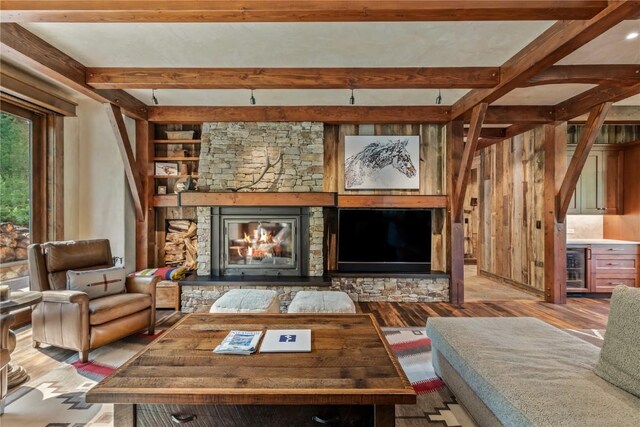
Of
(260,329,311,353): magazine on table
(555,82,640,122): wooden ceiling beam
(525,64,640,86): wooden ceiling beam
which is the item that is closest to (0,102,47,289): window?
(260,329,311,353): magazine on table

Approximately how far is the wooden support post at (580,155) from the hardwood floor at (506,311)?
4.05 feet

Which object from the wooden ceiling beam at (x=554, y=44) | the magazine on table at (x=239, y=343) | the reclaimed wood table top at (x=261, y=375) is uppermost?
the wooden ceiling beam at (x=554, y=44)

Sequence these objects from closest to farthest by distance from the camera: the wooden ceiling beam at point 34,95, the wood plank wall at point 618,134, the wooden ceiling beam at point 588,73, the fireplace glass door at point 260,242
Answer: the wooden ceiling beam at point 588,73, the wooden ceiling beam at point 34,95, the fireplace glass door at point 260,242, the wood plank wall at point 618,134

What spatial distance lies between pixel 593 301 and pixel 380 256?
3113 mm

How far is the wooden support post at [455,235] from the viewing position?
4.57 m

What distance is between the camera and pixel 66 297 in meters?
2.79

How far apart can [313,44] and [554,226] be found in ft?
13.7

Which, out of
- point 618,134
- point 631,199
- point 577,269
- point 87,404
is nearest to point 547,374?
point 87,404

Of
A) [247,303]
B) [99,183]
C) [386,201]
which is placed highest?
[99,183]

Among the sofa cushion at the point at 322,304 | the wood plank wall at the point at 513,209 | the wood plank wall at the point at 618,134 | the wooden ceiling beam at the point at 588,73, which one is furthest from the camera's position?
the wood plank wall at the point at 618,134

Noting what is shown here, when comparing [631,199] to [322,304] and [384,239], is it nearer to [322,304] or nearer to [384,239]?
[384,239]

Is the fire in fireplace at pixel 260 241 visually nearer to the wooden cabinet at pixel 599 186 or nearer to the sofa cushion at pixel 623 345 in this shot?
the sofa cushion at pixel 623 345

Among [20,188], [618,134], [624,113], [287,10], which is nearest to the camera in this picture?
[287,10]

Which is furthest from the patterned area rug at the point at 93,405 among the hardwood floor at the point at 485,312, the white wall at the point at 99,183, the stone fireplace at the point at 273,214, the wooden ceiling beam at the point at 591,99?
the wooden ceiling beam at the point at 591,99
